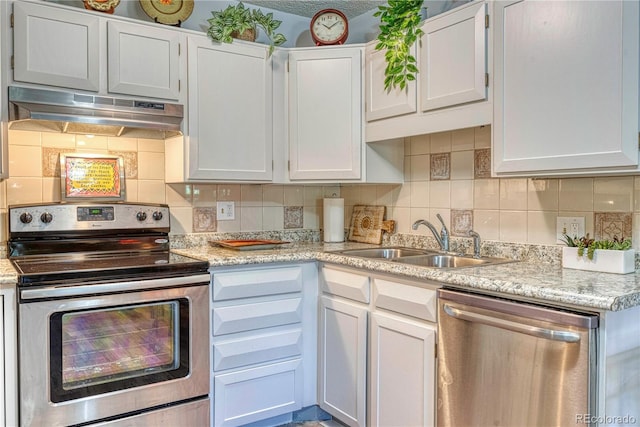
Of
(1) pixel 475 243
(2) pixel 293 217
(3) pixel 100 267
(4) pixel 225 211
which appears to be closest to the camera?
(3) pixel 100 267

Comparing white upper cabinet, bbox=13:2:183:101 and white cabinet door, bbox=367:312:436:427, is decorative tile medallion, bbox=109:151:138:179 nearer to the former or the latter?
white upper cabinet, bbox=13:2:183:101

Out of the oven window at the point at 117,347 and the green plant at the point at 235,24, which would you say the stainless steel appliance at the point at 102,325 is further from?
the green plant at the point at 235,24

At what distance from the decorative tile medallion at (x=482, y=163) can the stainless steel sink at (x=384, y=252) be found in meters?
0.46

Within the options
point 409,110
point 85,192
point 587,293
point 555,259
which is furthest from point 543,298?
point 85,192

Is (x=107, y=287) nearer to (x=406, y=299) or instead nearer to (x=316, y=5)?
(x=406, y=299)

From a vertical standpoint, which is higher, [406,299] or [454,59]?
[454,59]

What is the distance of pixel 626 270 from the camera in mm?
1703

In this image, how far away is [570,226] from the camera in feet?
6.52

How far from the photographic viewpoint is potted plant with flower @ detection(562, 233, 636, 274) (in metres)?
1.71

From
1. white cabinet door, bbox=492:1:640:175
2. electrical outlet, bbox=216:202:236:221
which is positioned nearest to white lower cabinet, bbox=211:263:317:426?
electrical outlet, bbox=216:202:236:221

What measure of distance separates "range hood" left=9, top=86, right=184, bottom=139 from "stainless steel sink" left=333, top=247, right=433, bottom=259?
3.42 ft

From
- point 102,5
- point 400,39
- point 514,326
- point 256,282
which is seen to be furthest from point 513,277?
point 102,5

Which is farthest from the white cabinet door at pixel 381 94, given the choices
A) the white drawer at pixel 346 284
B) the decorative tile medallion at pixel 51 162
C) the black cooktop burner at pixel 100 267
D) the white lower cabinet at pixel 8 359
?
the white lower cabinet at pixel 8 359

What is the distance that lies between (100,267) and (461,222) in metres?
1.63
